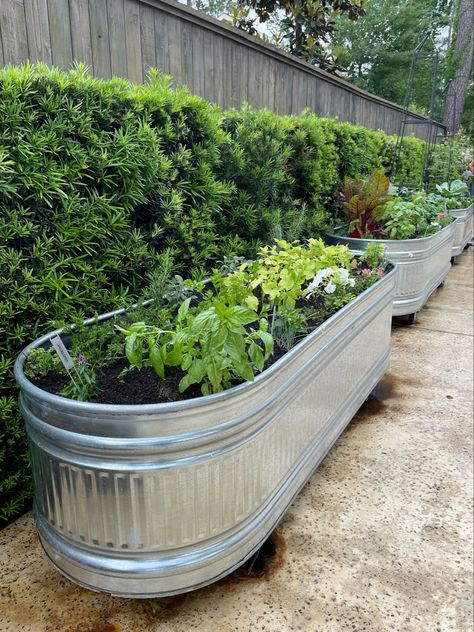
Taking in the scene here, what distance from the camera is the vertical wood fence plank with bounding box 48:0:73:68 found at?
266cm

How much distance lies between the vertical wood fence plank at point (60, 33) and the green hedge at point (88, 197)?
0.53 meters

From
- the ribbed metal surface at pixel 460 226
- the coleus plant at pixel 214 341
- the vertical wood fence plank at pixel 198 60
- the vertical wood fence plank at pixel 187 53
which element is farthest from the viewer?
the ribbed metal surface at pixel 460 226

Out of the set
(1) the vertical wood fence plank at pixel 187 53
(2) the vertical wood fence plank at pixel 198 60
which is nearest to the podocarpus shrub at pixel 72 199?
(1) the vertical wood fence plank at pixel 187 53

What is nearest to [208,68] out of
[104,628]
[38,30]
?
[38,30]

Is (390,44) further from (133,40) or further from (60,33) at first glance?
(60,33)

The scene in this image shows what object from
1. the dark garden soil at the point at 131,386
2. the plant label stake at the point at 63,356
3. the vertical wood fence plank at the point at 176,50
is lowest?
the dark garden soil at the point at 131,386

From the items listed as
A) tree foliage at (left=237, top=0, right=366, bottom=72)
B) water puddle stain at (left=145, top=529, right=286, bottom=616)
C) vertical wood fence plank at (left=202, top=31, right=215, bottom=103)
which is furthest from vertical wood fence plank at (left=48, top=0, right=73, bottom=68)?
tree foliage at (left=237, top=0, right=366, bottom=72)

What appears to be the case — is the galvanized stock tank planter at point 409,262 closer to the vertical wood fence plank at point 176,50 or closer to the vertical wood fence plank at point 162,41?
the vertical wood fence plank at point 176,50

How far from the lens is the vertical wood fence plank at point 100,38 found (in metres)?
2.90

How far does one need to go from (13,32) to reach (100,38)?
0.65 m

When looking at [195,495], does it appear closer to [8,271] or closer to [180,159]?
[8,271]

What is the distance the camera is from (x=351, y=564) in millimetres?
2051

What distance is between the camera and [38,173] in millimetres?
1994

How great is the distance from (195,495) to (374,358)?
192cm
